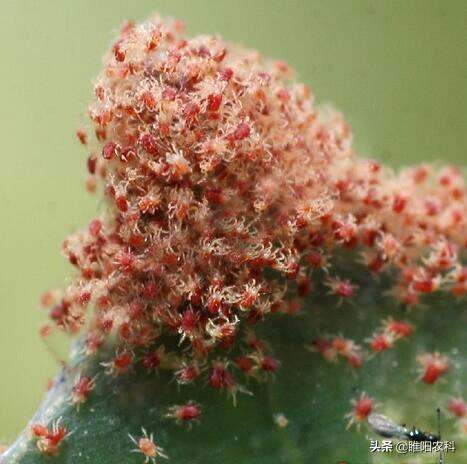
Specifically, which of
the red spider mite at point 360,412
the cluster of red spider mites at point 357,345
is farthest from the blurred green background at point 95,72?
the red spider mite at point 360,412

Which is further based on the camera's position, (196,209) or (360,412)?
Result: (360,412)

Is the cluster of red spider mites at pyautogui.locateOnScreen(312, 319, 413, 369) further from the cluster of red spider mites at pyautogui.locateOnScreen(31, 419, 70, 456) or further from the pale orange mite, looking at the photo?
the cluster of red spider mites at pyautogui.locateOnScreen(31, 419, 70, 456)

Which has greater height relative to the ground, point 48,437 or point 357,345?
point 357,345

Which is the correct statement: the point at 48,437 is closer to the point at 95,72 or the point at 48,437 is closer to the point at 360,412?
the point at 360,412

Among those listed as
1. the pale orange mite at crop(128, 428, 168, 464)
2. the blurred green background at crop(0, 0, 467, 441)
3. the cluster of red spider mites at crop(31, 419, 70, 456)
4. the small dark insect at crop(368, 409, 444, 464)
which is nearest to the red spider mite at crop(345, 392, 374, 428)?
the small dark insect at crop(368, 409, 444, 464)

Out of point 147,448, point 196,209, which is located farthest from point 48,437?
point 196,209

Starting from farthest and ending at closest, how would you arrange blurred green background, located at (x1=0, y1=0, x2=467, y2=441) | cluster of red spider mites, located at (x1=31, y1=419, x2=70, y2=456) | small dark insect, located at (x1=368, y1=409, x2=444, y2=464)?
blurred green background, located at (x1=0, y1=0, x2=467, y2=441), small dark insect, located at (x1=368, y1=409, x2=444, y2=464), cluster of red spider mites, located at (x1=31, y1=419, x2=70, y2=456)
